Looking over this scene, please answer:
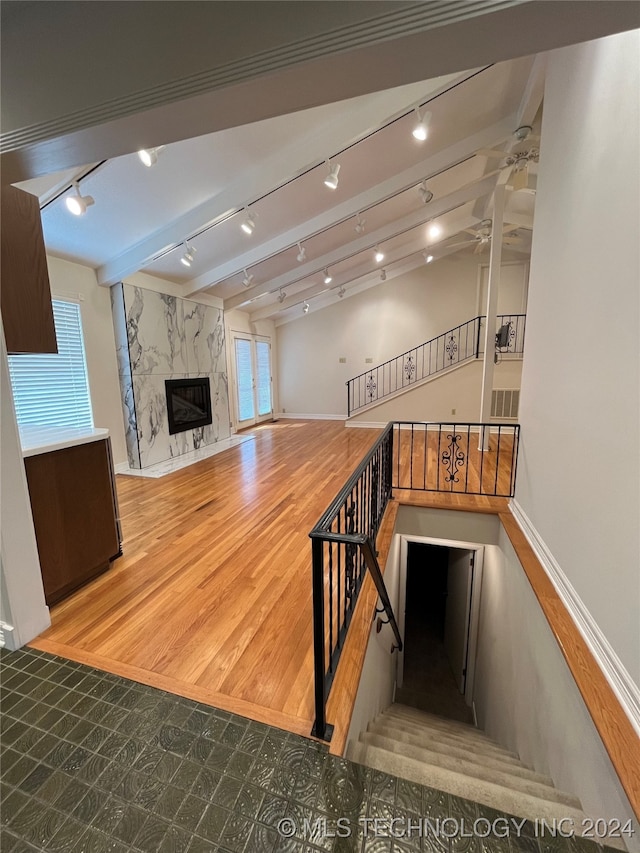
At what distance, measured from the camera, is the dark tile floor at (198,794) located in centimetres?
111

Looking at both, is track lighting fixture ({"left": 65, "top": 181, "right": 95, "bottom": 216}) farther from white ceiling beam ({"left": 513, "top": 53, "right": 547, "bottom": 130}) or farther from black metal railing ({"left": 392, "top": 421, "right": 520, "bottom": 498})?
white ceiling beam ({"left": 513, "top": 53, "right": 547, "bottom": 130})

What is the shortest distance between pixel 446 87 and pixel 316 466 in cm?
420

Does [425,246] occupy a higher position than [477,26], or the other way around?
[425,246]

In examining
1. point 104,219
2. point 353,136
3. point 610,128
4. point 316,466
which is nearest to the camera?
point 610,128

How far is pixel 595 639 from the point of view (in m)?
1.67

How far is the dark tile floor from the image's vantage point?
1114 mm

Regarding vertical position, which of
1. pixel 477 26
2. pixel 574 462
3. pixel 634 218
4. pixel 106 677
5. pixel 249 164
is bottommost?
pixel 106 677

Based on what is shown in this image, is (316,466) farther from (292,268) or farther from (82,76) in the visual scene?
(82,76)

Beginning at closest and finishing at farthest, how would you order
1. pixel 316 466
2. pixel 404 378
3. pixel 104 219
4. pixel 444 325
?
pixel 104 219
pixel 316 466
pixel 444 325
pixel 404 378

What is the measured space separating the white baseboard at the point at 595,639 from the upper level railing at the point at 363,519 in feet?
2.89

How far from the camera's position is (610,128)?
1.65 meters

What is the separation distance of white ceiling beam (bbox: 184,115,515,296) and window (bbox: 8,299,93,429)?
2.10 m

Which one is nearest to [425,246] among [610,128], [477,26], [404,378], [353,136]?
[404,378]

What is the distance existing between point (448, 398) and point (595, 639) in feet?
20.2
